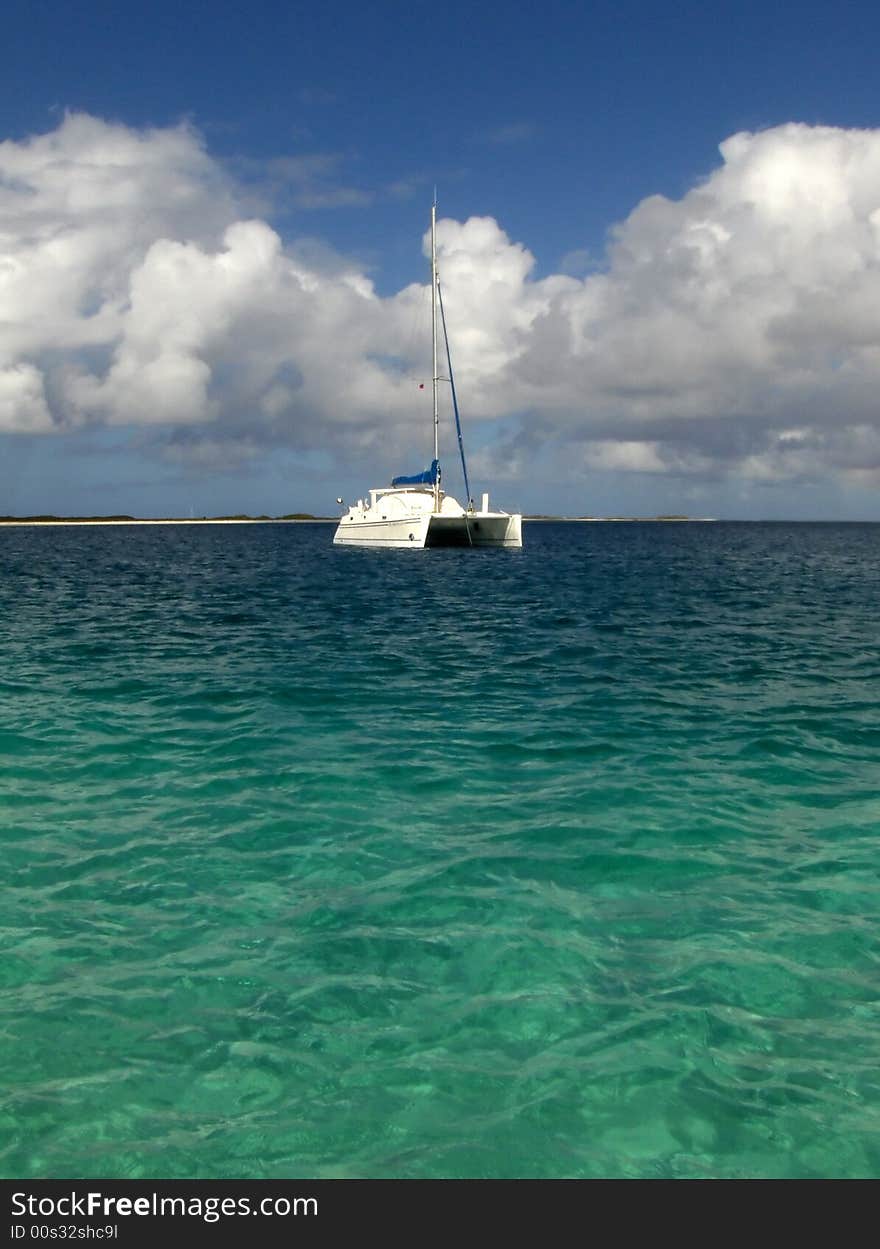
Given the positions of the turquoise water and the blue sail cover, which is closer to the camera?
the turquoise water

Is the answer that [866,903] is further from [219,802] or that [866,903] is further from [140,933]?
[219,802]

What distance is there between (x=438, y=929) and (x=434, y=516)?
60.9m

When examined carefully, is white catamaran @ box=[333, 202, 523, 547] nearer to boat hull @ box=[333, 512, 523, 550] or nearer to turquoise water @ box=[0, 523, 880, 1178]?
boat hull @ box=[333, 512, 523, 550]

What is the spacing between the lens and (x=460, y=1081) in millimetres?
5336

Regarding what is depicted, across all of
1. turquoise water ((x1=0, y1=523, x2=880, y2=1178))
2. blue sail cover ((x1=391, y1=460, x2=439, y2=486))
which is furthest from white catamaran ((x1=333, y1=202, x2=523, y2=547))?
turquoise water ((x1=0, y1=523, x2=880, y2=1178))

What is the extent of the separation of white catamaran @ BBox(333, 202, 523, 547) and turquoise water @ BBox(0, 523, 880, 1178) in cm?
5163

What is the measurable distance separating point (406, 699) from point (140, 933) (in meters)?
9.69

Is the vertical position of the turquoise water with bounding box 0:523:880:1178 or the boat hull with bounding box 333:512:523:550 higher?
the boat hull with bounding box 333:512:523:550

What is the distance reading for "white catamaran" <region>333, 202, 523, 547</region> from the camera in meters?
68.2

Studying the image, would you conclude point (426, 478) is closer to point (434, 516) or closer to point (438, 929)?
point (434, 516)

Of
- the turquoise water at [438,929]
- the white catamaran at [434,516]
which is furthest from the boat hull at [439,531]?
the turquoise water at [438,929]

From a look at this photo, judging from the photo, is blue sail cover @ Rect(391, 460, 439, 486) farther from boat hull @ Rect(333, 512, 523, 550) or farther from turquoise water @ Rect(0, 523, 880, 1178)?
turquoise water @ Rect(0, 523, 880, 1178)

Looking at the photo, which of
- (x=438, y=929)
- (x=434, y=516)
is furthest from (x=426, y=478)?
(x=438, y=929)
